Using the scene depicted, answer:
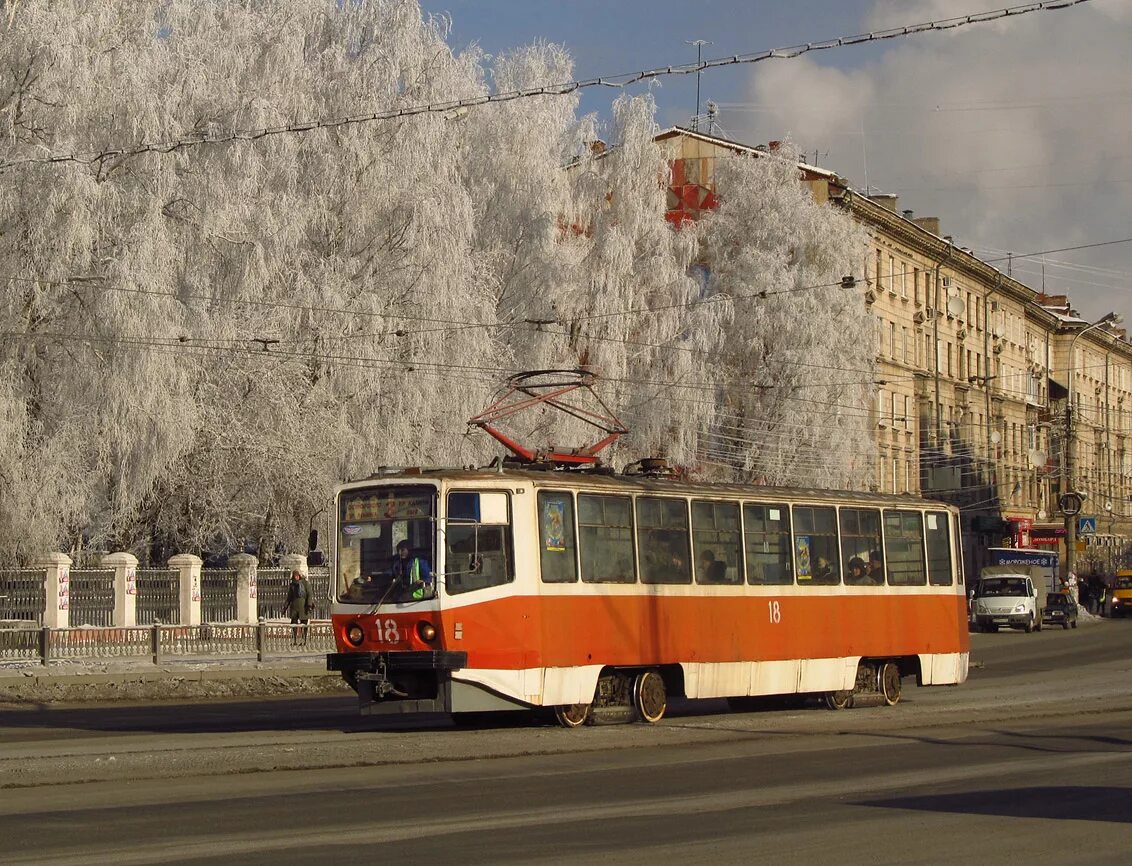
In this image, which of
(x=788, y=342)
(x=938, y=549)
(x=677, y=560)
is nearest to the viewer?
(x=677, y=560)

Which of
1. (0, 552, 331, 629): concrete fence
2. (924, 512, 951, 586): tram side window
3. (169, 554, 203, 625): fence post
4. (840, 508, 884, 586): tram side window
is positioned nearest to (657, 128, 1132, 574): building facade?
(0, 552, 331, 629): concrete fence

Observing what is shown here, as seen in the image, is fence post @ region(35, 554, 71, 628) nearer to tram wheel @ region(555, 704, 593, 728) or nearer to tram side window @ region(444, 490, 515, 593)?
tram wheel @ region(555, 704, 593, 728)

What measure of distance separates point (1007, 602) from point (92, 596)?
35496 millimetres

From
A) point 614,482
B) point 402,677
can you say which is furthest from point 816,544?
point 402,677

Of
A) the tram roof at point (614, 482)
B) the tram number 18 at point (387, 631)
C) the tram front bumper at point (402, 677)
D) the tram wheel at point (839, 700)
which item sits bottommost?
the tram wheel at point (839, 700)

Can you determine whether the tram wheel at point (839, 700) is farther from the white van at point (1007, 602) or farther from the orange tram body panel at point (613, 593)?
the white van at point (1007, 602)

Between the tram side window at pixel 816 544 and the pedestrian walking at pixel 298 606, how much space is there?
15182 millimetres

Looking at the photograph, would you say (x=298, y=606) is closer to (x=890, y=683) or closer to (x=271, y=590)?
(x=271, y=590)

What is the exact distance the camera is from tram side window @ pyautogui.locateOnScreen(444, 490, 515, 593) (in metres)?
19.5

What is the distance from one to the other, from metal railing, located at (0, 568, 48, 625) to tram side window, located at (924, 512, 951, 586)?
54.5 feet

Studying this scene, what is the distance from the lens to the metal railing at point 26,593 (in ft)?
107

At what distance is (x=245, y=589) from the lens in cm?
3612

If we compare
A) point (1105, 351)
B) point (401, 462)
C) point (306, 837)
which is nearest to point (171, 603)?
point (401, 462)

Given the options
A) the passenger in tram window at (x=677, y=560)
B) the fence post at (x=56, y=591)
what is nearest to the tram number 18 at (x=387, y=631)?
the passenger in tram window at (x=677, y=560)
